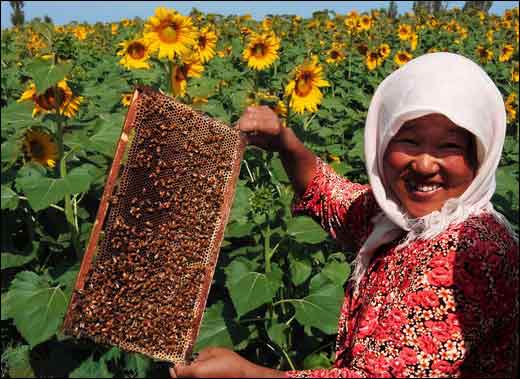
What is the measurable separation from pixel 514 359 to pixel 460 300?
0.30 m

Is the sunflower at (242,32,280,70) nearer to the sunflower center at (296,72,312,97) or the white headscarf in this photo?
the sunflower center at (296,72,312,97)

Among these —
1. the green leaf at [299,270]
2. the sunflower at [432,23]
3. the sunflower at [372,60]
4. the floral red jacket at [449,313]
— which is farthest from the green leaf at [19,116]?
the sunflower at [432,23]

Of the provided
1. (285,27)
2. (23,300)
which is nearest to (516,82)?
(285,27)

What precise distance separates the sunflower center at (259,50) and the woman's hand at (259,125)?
2.99m

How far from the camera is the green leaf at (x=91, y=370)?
3369 millimetres

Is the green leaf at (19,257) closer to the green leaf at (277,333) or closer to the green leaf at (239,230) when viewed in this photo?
the green leaf at (239,230)

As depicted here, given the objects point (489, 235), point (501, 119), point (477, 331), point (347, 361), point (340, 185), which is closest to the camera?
point (477, 331)

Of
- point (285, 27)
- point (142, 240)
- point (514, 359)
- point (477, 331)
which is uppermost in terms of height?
point (285, 27)

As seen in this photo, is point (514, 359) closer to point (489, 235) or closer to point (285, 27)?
point (489, 235)

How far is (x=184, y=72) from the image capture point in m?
4.33

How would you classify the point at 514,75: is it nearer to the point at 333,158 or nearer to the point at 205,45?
the point at 333,158

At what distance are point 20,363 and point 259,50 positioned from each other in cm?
318

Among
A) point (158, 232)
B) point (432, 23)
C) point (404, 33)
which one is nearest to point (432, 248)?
point (158, 232)

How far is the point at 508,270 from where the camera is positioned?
153 cm
